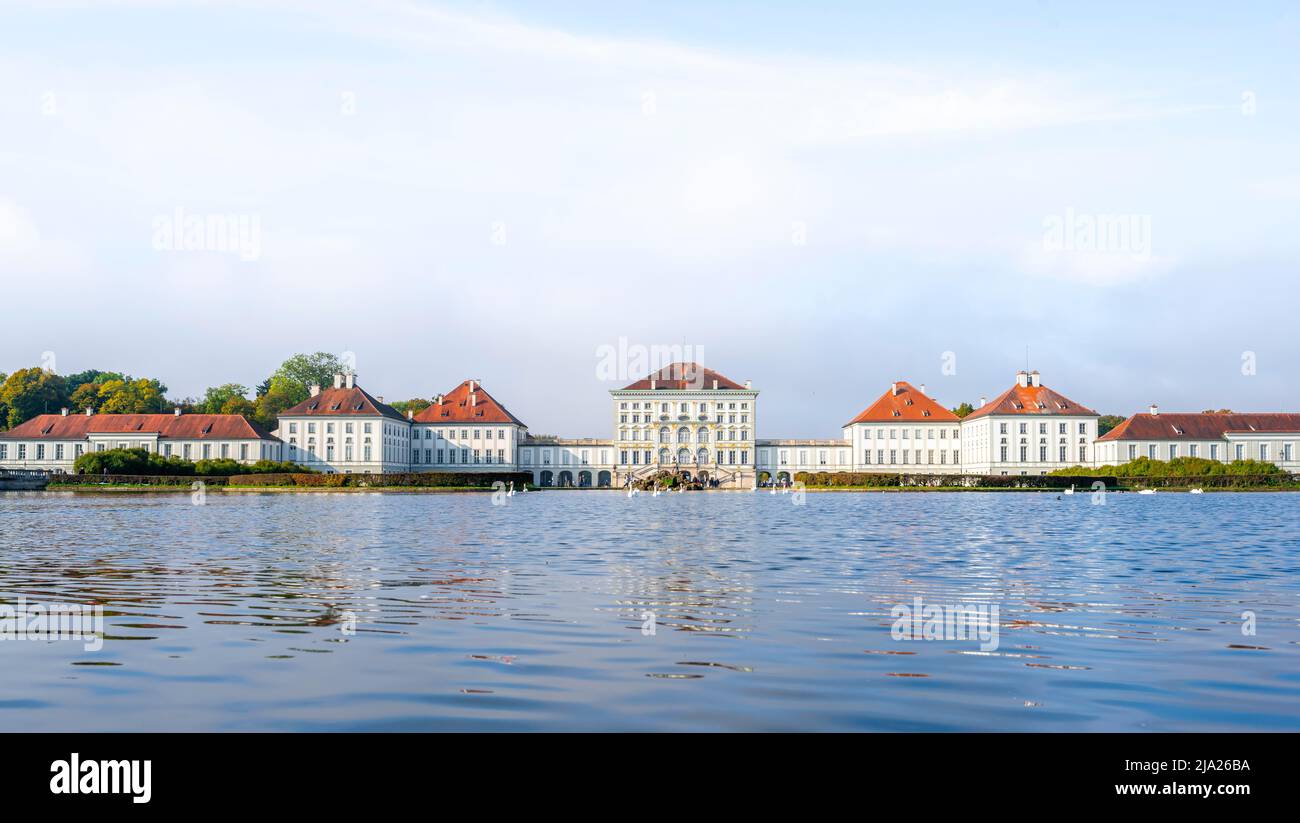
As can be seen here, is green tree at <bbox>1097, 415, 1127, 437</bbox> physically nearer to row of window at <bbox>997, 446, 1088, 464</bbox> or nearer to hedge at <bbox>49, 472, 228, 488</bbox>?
row of window at <bbox>997, 446, 1088, 464</bbox>

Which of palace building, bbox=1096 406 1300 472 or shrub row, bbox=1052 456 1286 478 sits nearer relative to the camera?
shrub row, bbox=1052 456 1286 478

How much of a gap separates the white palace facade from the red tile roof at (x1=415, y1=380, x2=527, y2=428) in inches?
5.8

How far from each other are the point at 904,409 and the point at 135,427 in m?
75.8

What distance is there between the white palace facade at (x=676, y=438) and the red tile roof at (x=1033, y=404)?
0.46 ft

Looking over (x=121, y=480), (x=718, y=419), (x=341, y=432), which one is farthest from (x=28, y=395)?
(x=718, y=419)

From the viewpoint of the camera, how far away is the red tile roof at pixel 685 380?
383 ft

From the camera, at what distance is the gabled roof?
347ft

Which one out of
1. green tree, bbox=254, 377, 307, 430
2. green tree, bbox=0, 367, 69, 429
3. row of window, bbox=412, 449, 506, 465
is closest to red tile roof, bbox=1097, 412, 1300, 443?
row of window, bbox=412, 449, 506, 465

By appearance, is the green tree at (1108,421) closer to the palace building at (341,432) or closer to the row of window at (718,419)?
the row of window at (718,419)

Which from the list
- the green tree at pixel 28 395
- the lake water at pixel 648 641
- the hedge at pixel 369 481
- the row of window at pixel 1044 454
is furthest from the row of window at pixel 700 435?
the lake water at pixel 648 641

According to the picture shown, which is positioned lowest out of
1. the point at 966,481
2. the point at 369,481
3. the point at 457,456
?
the point at 966,481

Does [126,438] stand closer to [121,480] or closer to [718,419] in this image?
[121,480]

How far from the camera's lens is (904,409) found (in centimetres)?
11538

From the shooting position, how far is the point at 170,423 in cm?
10425
